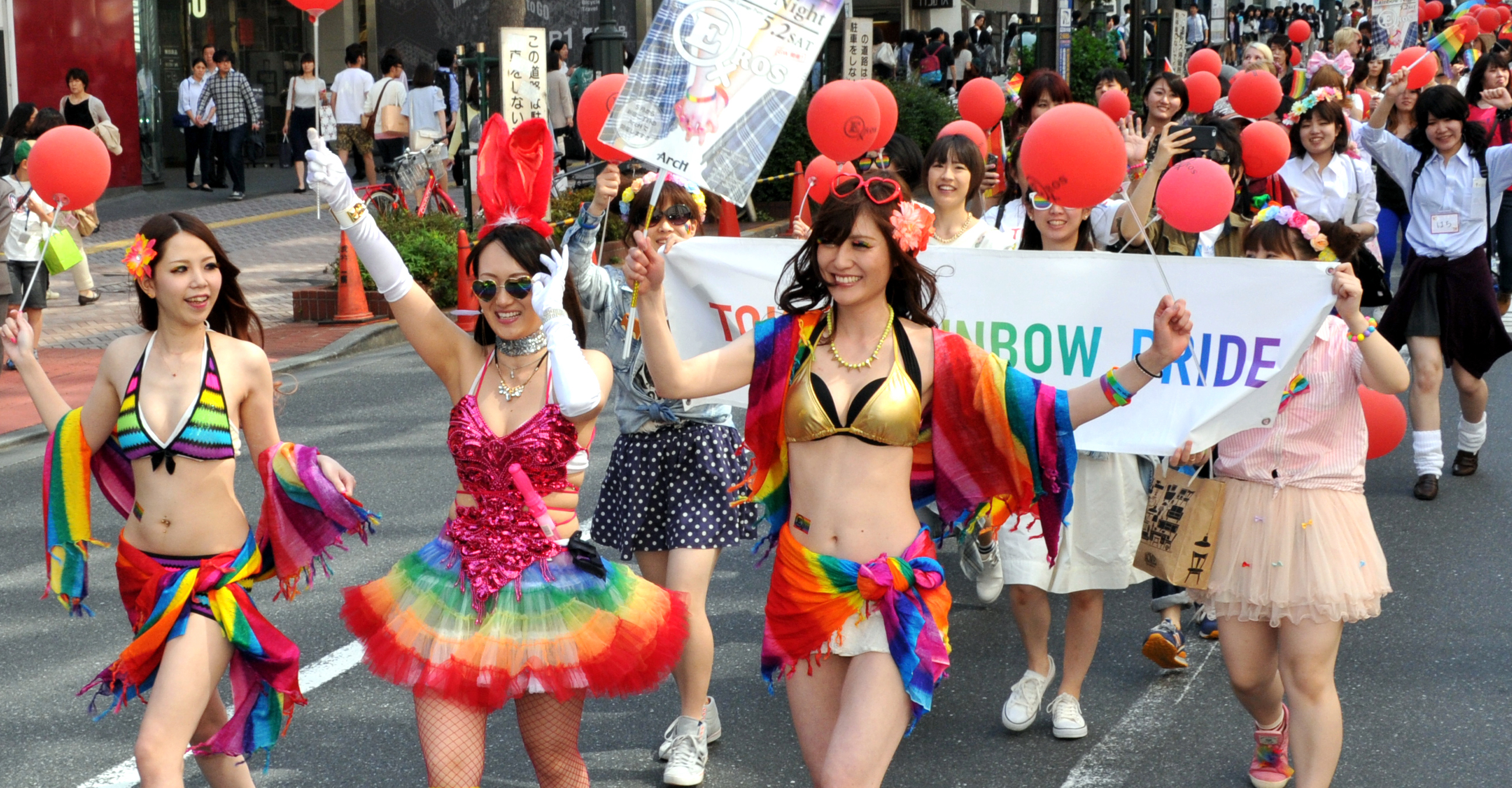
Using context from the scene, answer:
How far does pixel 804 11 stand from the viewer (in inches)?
138

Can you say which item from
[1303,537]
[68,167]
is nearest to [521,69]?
[68,167]

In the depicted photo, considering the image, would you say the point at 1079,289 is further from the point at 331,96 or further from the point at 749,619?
the point at 331,96

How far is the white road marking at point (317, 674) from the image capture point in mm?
4664

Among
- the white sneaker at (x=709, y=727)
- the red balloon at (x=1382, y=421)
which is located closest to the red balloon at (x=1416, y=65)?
the red balloon at (x=1382, y=421)

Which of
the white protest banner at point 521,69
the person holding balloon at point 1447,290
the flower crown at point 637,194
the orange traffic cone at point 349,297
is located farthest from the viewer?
the white protest banner at point 521,69

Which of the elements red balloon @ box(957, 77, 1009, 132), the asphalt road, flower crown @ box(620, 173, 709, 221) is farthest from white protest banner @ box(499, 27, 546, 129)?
flower crown @ box(620, 173, 709, 221)

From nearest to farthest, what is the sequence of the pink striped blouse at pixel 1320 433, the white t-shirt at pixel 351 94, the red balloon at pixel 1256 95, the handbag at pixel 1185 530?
the pink striped blouse at pixel 1320 433 → the handbag at pixel 1185 530 → the red balloon at pixel 1256 95 → the white t-shirt at pixel 351 94

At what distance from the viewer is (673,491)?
4668 mm

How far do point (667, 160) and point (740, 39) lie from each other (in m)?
0.33

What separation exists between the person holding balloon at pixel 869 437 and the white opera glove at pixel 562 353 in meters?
0.17

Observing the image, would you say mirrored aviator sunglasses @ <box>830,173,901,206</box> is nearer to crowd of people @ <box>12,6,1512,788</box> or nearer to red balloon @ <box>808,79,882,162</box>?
crowd of people @ <box>12,6,1512,788</box>

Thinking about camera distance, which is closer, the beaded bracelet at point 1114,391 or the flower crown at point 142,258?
Result: the beaded bracelet at point 1114,391

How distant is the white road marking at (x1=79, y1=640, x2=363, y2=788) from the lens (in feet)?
15.3

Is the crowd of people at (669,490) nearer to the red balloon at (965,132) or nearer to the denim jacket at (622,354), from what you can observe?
the denim jacket at (622,354)
